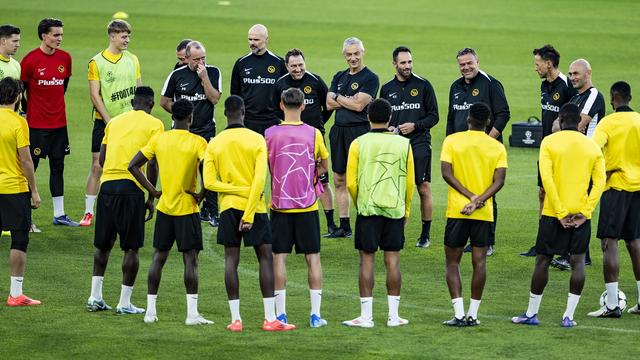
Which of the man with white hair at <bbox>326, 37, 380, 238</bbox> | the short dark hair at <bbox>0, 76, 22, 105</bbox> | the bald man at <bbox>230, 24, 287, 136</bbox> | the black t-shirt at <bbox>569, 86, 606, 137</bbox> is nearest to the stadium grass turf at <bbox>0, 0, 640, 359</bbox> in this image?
the man with white hair at <bbox>326, 37, 380, 238</bbox>

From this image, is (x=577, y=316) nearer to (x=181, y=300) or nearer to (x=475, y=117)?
(x=475, y=117)

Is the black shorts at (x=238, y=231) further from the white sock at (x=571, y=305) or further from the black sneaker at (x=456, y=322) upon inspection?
the white sock at (x=571, y=305)

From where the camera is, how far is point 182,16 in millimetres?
38688

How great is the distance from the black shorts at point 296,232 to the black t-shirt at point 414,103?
3964 mm

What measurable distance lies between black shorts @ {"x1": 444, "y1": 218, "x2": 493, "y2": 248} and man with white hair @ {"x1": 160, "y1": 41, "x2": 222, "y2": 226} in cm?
509

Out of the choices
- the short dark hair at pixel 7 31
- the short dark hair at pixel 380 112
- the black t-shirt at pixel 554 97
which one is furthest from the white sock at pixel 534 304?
the short dark hair at pixel 7 31

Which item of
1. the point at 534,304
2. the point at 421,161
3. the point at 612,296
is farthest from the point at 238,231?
the point at 421,161

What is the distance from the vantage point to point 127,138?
37.3 ft

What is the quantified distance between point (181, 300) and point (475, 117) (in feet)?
11.4

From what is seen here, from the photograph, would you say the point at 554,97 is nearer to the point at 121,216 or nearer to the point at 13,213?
the point at 121,216

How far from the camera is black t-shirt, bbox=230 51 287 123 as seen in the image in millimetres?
15648

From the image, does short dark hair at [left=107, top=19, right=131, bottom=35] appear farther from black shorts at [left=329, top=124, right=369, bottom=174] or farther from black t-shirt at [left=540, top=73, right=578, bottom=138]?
black t-shirt at [left=540, top=73, right=578, bottom=138]

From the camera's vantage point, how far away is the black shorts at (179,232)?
1095 cm

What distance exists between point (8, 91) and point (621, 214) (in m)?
6.05
